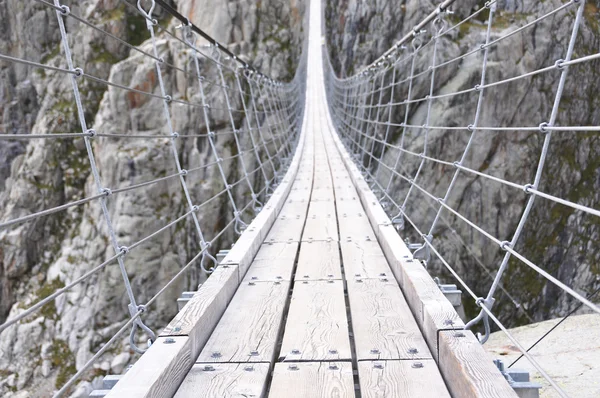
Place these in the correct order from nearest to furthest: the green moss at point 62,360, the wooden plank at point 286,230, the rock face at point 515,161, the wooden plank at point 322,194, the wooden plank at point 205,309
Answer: the wooden plank at point 205,309
the wooden plank at point 286,230
the wooden plank at point 322,194
the rock face at point 515,161
the green moss at point 62,360

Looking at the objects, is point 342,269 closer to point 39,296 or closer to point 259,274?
point 259,274

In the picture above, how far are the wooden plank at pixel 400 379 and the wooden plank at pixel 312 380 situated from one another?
1.6 inches

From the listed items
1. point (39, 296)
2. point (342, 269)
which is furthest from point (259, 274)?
point (39, 296)

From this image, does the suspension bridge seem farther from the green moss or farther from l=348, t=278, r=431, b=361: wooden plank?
the green moss

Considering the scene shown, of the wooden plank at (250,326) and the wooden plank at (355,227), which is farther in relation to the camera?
the wooden plank at (355,227)

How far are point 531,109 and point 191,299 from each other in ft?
33.0

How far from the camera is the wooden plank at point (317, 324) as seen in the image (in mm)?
1417

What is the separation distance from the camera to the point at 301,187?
4.67m

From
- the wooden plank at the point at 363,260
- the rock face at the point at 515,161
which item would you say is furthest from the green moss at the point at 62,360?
the wooden plank at the point at 363,260

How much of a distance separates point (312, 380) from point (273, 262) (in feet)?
3.53

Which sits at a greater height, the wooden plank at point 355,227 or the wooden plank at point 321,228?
the wooden plank at point 355,227

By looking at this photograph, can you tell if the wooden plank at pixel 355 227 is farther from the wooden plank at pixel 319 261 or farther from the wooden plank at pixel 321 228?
the wooden plank at pixel 319 261

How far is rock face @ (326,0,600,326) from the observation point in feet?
31.4

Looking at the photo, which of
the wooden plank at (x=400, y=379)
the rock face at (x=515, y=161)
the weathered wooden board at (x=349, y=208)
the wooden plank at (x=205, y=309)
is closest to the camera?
the wooden plank at (x=400, y=379)
